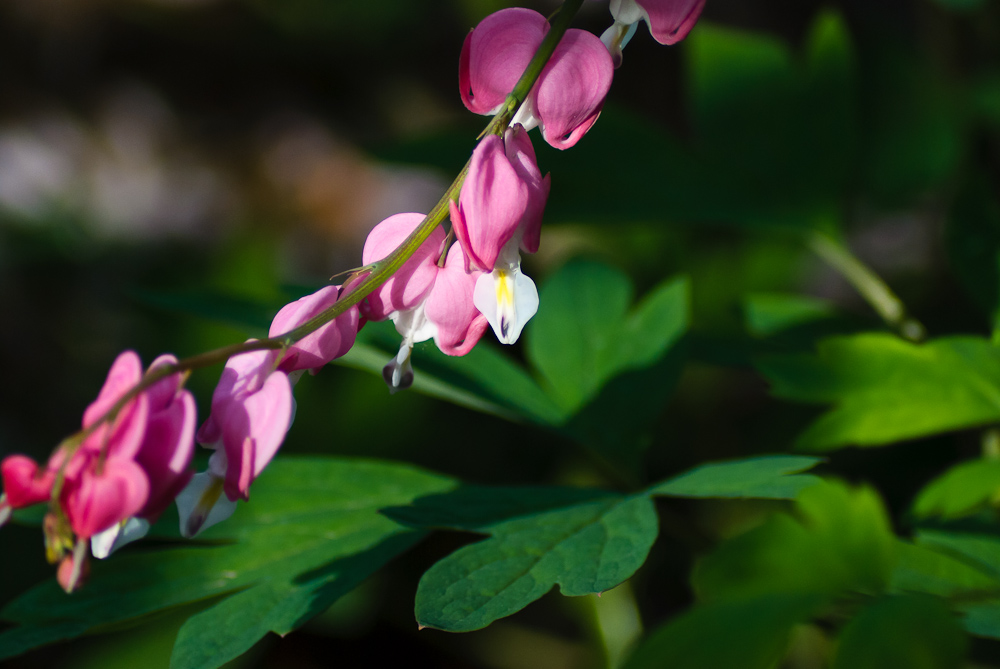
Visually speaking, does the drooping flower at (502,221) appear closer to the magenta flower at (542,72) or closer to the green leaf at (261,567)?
the magenta flower at (542,72)

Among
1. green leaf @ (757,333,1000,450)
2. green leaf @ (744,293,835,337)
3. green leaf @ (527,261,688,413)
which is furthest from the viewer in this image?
green leaf @ (744,293,835,337)

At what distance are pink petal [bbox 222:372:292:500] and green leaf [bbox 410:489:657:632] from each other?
0.54 feet

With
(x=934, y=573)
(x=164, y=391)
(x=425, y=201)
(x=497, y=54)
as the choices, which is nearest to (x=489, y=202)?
(x=497, y=54)

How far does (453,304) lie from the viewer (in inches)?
21.5

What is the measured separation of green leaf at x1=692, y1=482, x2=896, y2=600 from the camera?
65cm

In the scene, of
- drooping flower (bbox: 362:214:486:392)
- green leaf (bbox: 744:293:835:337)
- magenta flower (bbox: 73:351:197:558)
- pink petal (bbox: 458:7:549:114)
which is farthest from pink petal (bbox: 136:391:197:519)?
green leaf (bbox: 744:293:835:337)

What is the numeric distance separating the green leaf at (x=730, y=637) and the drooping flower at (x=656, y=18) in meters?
0.40

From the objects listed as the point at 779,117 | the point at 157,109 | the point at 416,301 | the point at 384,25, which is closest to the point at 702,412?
the point at 779,117

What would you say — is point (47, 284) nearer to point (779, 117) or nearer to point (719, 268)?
point (719, 268)

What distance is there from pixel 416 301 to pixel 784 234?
93 centimetres

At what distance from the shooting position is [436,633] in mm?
→ 1676

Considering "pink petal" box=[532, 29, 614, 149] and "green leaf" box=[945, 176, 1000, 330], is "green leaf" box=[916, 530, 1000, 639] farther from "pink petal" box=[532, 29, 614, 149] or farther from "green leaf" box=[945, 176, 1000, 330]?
"pink petal" box=[532, 29, 614, 149]

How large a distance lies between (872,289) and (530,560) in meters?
0.84

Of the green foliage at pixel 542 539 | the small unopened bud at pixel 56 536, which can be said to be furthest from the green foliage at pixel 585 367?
the small unopened bud at pixel 56 536
